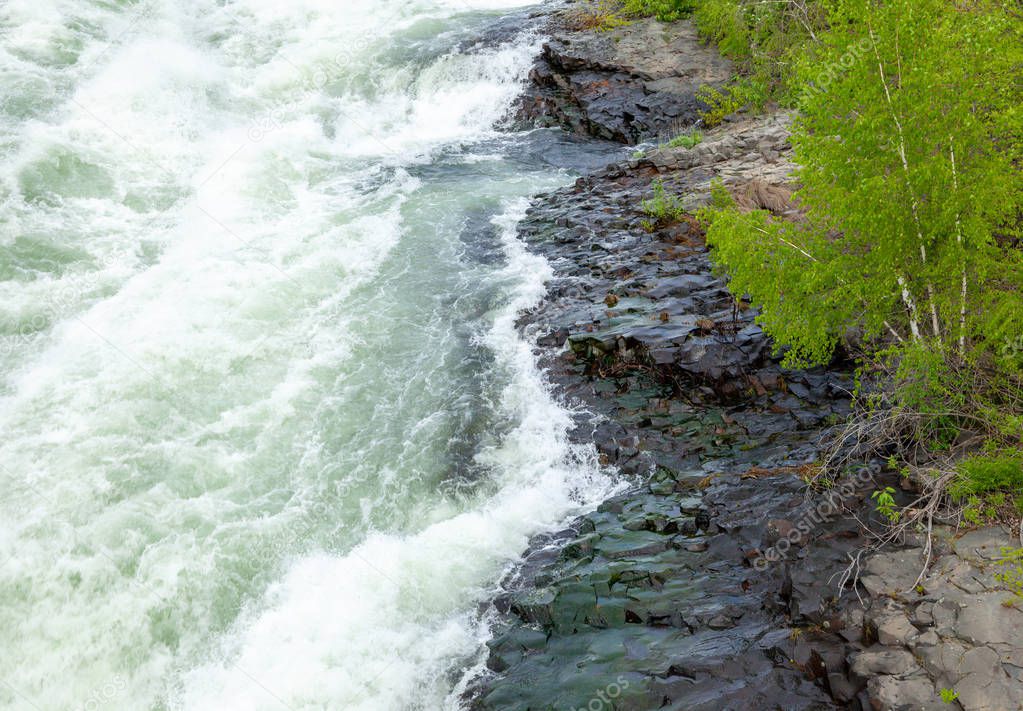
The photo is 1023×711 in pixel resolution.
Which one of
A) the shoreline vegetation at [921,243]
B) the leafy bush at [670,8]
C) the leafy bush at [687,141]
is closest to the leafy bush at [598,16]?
the leafy bush at [670,8]

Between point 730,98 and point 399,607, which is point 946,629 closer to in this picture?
point 399,607

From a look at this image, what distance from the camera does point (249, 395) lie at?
9117 mm

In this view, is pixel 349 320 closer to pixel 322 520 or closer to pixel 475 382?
pixel 475 382

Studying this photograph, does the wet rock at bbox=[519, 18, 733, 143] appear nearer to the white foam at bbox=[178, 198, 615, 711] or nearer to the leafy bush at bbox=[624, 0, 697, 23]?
the leafy bush at bbox=[624, 0, 697, 23]

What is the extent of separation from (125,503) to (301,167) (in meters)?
9.17

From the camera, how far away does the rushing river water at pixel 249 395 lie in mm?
6438

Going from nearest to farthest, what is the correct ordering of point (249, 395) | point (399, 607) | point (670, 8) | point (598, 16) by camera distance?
point (399, 607) < point (249, 395) < point (670, 8) < point (598, 16)

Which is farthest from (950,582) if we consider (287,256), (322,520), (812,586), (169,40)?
(169,40)

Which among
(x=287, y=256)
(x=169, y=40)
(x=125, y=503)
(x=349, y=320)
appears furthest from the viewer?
(x=169, y=40)

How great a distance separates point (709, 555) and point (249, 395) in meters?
5.93

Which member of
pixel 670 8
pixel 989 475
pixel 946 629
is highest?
pixel 670 8

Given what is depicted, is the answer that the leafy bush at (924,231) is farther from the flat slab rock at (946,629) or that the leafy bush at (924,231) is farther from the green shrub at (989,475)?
the flat slab rock at (946,629)

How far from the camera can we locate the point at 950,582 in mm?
5098

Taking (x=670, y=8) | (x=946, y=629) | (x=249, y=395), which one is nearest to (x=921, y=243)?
(x=946, y=629)
